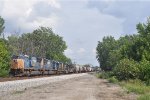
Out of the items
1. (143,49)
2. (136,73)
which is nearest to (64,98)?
(136,73)

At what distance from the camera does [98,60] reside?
7303 inches

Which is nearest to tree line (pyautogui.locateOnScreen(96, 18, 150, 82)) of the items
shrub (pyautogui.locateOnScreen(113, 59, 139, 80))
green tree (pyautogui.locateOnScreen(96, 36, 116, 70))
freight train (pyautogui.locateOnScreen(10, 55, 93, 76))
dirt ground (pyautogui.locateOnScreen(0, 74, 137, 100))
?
shrub (pyautogui.locateOnScreen(113, 59, 139, 80))

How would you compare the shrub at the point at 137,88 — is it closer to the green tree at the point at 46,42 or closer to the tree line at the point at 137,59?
the tree line at the point at 137,59

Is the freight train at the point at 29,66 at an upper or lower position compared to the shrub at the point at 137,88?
upper

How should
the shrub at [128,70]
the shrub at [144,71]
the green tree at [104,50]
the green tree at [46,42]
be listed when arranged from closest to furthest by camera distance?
the shrub at [144,71], the shrub at [128,70], the green tree at [46,42], the green tree at [104,50]

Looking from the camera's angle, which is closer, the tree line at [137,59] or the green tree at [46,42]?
the tree line at [137,59]

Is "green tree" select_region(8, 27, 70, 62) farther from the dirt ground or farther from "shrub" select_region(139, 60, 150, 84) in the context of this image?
the dirt ground

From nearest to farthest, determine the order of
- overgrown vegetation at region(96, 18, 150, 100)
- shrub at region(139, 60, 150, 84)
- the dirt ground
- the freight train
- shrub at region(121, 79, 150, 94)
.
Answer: the dirt ground → shrub at region(121, 79, 150, 94) → shrub at region(139, 60, 150, 84) → overgrown vegetation at region(96, 18, 150, 100) → the freight train

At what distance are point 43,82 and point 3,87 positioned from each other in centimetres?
1386

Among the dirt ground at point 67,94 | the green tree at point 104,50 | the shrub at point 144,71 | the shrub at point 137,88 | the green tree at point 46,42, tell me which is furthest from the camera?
the green tree at point 104,50

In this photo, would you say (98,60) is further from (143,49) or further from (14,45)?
(143,49)

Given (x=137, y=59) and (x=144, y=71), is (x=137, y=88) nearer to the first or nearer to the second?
(x=144, y=71)

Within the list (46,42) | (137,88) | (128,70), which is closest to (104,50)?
(46,42)

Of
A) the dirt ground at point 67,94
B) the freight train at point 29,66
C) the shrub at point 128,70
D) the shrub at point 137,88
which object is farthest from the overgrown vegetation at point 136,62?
the dirt ground at point 67,94
